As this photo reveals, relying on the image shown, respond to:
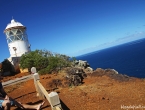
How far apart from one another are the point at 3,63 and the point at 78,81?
46.5 ft

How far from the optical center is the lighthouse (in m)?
25.2

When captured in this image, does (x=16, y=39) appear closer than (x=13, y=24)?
Yes

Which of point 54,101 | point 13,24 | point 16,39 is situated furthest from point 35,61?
point 54,101

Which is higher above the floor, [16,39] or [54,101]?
[16,39]

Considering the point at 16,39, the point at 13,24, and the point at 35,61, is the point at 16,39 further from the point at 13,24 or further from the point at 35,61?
the point at 35,61

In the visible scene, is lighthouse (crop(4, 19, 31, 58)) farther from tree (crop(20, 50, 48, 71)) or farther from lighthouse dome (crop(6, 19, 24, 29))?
tree (crop(20, 50, 48, 71))

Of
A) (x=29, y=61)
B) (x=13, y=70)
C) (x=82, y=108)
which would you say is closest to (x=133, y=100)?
(x=82, y=108)

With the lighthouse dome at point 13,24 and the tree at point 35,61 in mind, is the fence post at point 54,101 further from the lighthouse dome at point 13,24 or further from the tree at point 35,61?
the lighthouse dome at point 13,24

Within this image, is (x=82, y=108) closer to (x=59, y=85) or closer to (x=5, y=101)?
(x=5, y=101)

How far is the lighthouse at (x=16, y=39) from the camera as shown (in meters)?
25.2

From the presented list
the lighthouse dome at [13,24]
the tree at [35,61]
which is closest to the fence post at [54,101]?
the tree at [35,61]

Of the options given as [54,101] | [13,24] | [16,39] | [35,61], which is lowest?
[54,101]

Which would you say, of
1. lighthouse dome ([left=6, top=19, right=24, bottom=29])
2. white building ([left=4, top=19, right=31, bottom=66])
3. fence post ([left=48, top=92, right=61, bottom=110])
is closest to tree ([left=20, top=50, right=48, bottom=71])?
white building ([left=4, top=19, right=31, bottom=66])

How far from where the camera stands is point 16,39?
25297mm
